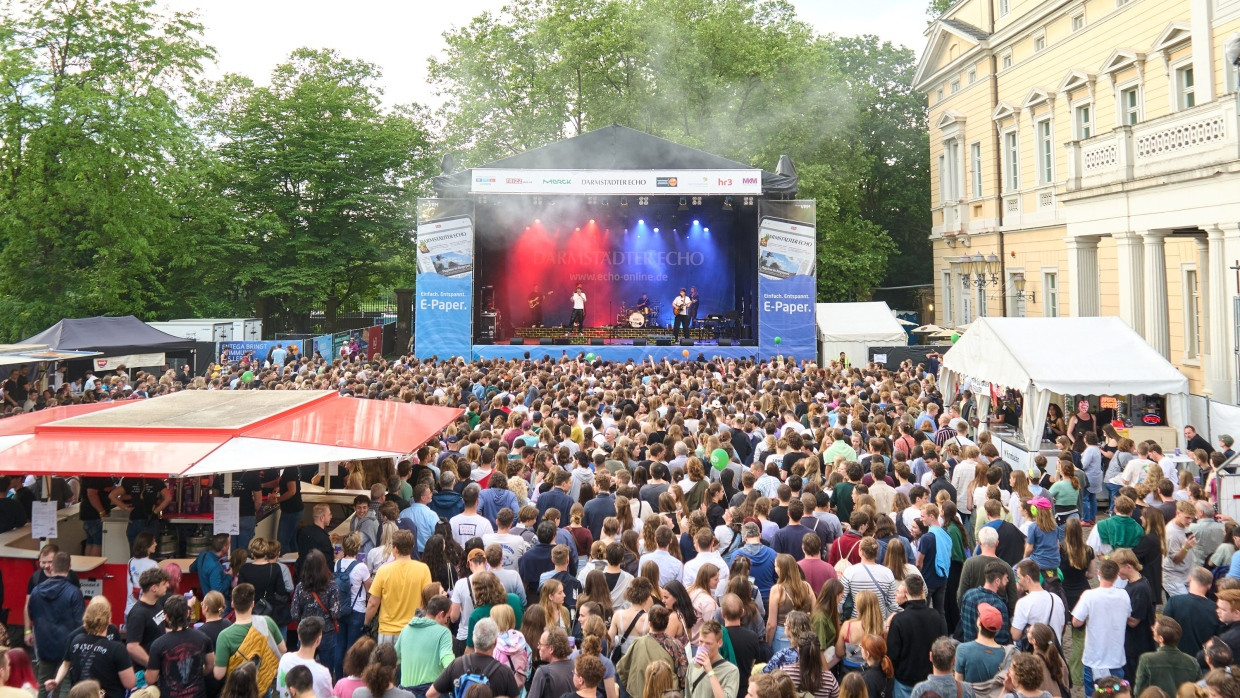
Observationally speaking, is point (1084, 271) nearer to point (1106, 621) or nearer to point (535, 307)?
point (1106, 621)

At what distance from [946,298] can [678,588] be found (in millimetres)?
28237

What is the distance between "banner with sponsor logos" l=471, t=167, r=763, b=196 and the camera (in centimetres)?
2206

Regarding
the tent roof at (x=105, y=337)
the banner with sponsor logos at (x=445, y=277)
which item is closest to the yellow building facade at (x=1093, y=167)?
the banner with sponsor logos at (x=445, y=277)

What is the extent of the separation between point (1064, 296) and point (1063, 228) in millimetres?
1827

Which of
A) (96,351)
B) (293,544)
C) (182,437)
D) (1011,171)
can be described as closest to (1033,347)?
(293,544)

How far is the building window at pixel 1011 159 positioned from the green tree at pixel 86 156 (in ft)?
85.1

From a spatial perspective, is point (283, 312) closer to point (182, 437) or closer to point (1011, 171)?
point (1011, 171)

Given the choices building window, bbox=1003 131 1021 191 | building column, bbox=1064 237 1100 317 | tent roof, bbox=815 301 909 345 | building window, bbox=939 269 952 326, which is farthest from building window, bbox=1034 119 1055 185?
building column, bbox=1064 237 1100 317

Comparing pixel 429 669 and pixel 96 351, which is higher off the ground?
pixel 96 351

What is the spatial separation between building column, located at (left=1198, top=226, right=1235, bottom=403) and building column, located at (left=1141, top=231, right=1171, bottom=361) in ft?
3.47

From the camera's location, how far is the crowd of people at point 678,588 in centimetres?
477

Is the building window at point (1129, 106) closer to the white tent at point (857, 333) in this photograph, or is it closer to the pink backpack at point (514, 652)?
the white tent at point (857, 333)

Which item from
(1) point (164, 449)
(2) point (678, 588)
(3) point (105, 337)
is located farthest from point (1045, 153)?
(3) point (105, 337)

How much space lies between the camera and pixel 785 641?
5.68m
